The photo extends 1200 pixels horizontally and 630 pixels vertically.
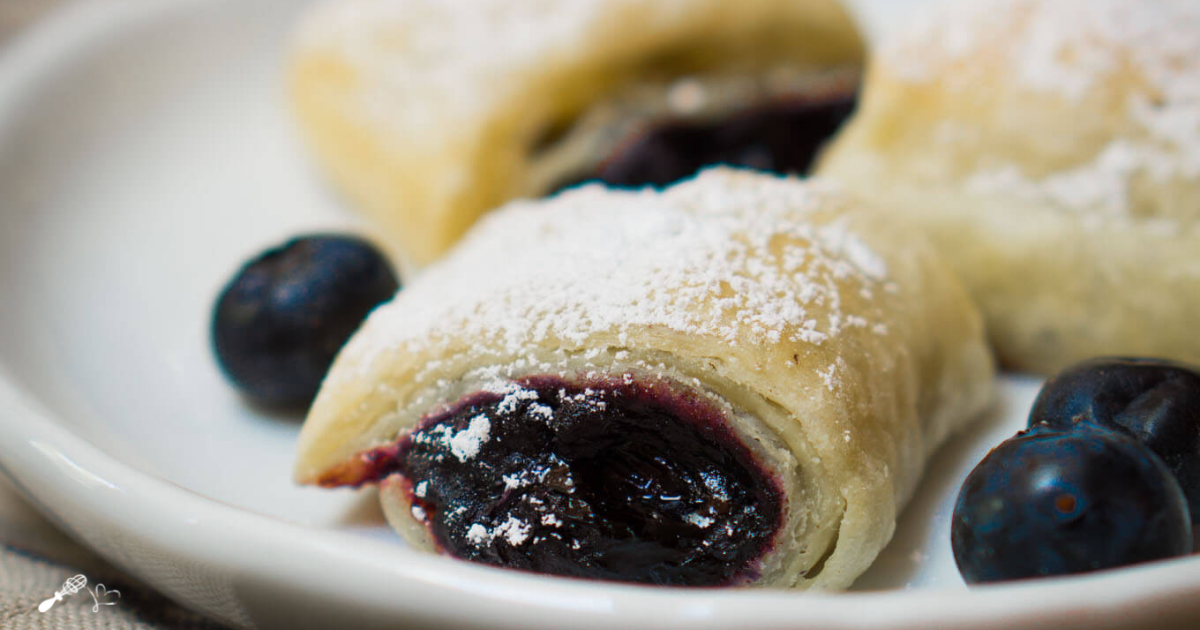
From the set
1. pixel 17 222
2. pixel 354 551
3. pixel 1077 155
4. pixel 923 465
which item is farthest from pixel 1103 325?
pixel 17 222

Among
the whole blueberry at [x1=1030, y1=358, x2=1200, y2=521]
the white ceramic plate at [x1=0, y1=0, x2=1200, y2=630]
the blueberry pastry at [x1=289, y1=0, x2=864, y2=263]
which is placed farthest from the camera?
the blueberry pastry at [x1=289, y1=0, x2=864, y2=263]

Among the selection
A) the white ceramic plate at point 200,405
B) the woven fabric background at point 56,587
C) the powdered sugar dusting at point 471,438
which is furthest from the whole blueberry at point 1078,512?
the woven fabric background at point 56,587

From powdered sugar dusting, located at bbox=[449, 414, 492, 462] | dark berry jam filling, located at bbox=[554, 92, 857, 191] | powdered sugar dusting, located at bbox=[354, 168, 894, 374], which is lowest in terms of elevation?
dark berry jam filling, located at bbox=[554, 92, 857, 191]

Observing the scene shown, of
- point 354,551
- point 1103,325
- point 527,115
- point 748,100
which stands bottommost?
point 1103,325

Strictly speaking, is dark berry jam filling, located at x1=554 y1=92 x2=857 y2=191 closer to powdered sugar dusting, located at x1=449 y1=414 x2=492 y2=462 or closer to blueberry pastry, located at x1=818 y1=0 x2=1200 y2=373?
blueberry pastry, located at x1=818 y1=0 x2=1200 y2=373

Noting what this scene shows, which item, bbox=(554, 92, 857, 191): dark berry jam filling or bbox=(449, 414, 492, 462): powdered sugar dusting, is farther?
bbox=(554, 92, 857, 191): dark berry jam filling

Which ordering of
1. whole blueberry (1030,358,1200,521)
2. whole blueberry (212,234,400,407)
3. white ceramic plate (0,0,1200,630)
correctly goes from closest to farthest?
white ceramic plate (0,0,1200,630), whole blueberry (1030,358,1200,521), whole blueberry (212,234,400,407)

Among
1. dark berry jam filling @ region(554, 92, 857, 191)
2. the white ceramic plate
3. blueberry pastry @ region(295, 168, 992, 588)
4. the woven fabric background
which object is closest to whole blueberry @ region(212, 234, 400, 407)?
the white ceramic plate

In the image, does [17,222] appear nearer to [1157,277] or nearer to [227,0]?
[227,0]
